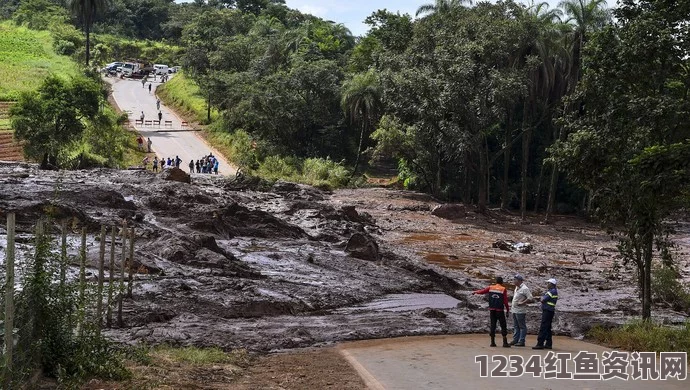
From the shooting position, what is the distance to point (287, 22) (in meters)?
119

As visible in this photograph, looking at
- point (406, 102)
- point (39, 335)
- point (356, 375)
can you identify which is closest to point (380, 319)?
point (356, 375)

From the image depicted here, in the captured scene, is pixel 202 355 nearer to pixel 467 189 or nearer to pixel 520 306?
pixel 520 306

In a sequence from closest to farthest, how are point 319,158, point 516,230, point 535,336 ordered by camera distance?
point 535,336 → point 516,230 → point 319,158

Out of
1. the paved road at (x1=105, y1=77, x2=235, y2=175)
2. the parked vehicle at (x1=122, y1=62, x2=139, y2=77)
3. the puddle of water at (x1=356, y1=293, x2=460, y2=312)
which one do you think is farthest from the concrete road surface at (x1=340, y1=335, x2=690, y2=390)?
the parked vehicle at (x1=122, y1=62, x2=139, y2=77)

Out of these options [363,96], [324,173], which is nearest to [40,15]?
[363,96]

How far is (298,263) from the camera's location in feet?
87.1

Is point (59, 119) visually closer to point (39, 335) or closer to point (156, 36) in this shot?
point (39, 335)

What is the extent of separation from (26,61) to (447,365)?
257ft

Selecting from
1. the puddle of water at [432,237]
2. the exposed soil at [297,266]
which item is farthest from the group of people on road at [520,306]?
the puddle of water at [432,237]

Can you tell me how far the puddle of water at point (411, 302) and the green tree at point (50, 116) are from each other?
2776 centimetres

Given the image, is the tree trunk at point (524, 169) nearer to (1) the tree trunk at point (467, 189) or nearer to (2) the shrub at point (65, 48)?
(1) the tree trunk at point (467, 189)

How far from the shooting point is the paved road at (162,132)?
61625 mm

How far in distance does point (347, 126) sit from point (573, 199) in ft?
62.7

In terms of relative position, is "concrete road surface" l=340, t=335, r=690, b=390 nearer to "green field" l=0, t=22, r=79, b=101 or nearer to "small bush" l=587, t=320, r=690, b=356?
"small bush" l=587, t=320, r=690, b=356
